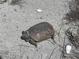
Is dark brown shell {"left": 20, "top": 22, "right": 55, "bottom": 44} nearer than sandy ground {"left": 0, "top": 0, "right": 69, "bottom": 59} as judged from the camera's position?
No

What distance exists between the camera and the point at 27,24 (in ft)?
16.5

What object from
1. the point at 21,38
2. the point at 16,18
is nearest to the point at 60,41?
the point at 21,38

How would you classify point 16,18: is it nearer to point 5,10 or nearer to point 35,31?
point 5,10

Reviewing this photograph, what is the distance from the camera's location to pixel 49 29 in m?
4.66

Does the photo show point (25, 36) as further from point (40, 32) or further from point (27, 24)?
point (27, 24)

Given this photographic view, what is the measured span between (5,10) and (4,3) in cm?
25

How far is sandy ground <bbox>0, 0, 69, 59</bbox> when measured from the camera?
4.38 metres

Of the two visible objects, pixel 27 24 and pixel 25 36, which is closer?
pixel 25 36

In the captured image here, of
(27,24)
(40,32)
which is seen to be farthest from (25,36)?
(27,24)

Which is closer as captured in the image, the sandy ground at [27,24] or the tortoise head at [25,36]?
the sandy ground at [27,24]

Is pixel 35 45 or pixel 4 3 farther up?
pixel 4 3

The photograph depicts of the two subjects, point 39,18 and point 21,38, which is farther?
point 39,18

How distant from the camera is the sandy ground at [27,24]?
4383mm

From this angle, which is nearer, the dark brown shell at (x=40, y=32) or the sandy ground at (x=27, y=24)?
the sandy ground at (x=27, y=24)
